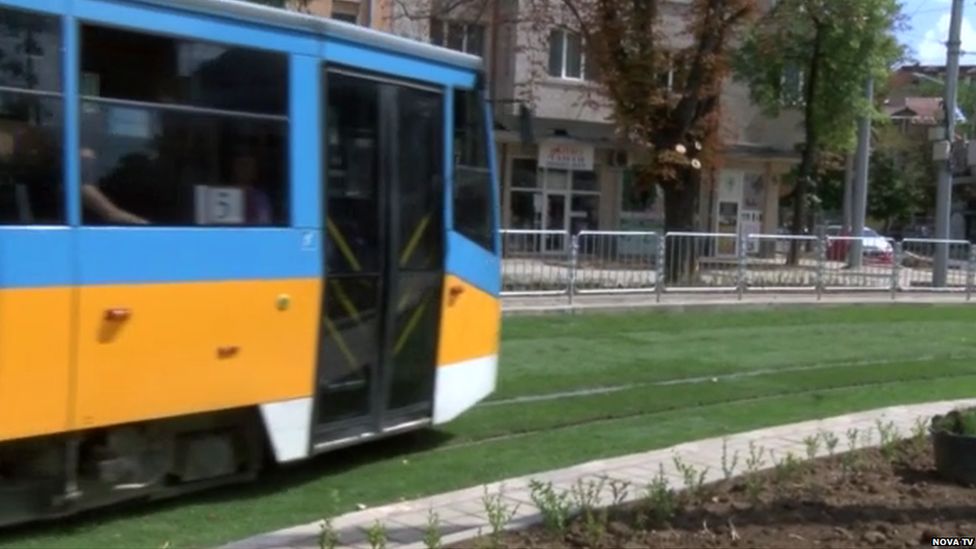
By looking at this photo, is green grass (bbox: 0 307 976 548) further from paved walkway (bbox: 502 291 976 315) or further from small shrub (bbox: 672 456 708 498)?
small shrub (bbox: 672 456 708 498)

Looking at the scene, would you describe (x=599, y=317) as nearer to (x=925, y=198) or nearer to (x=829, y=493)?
(x=829, y=493)

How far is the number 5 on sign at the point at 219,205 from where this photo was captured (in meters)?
8.82

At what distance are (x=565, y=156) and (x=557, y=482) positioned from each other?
34.2 metres

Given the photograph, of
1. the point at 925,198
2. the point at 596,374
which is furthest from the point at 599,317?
the point at 925,198

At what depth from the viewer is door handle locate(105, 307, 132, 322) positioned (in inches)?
320

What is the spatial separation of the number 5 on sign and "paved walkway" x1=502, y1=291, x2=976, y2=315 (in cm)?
1256

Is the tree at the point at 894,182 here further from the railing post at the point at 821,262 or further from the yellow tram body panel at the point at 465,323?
the yellow tram body panel at the point at 465,323

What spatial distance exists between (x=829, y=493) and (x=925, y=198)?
78.5 m

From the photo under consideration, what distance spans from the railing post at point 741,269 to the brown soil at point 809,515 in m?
16.2

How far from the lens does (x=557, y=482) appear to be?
31.1 ft

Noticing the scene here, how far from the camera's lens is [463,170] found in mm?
11297

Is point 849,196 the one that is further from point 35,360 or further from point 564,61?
point 35,360

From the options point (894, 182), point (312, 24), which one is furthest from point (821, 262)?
point (894, 182)

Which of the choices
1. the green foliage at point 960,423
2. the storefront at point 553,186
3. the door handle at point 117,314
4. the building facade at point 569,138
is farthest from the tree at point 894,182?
the door handle at point 117,314
